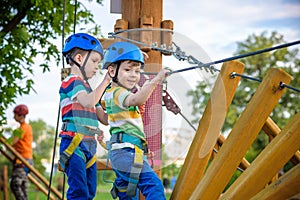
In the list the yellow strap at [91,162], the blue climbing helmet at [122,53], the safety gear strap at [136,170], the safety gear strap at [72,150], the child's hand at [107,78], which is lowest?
the safety gear strap at [136,170]

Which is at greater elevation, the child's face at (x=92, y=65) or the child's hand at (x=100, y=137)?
the child's face at (x=92, y=65)

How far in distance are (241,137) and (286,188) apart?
426 millimetres

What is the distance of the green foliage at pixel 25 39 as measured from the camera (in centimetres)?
723

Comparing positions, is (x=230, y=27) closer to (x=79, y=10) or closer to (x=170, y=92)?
(x=79, y=10)

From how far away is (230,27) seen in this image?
26.2 metres

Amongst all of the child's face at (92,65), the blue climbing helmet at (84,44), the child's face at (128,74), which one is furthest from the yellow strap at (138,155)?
the blue climbing helmet at (84,44)

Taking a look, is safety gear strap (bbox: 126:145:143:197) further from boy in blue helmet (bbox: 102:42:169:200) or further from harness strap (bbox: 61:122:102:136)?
harness strap (bbox: 61:122:102:136)

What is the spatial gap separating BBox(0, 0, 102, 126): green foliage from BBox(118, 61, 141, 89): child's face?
150 inches

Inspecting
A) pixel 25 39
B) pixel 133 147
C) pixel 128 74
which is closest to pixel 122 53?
pixel 128 74

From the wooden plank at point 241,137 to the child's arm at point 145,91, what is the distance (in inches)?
18.7

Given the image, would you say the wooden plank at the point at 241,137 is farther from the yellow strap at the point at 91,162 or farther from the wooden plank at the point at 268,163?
the yellow strap at the point at 91,162

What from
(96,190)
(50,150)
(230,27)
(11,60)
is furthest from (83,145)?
(230,27)

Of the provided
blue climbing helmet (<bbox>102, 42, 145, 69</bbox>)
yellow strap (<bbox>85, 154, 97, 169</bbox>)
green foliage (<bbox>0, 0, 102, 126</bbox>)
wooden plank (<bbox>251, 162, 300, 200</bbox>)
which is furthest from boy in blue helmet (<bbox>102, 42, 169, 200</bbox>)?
green foliage (<bbox>0, 0, 102, 126</bbox>)

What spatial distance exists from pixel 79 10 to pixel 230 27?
61.0 ft
